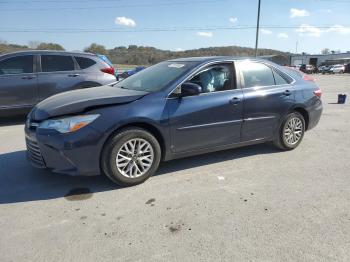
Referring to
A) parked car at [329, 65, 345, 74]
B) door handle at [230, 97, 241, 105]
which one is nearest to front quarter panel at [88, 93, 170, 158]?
door handle at [230, 97, 241, 105]

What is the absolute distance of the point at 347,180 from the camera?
4.27 meters

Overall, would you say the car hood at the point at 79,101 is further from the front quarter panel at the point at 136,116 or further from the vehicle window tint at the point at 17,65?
the vehicle window tint at the point at 17,65

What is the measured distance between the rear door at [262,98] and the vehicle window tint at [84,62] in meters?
Answer: 4.68

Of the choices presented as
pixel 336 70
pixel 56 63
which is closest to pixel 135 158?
pixel 56 63

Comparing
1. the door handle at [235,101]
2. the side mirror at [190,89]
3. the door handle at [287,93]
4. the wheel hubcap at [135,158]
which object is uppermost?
the side mirror at [190,89]

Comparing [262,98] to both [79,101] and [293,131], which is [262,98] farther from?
[79,101]

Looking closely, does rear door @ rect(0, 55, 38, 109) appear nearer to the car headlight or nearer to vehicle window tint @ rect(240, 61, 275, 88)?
the car headlight

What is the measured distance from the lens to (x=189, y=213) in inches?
133

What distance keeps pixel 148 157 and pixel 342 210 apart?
2.24 m

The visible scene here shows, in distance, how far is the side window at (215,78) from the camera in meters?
4.57

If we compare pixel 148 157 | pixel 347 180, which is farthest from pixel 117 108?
pixel 347 180

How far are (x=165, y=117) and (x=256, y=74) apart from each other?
6.04 feet

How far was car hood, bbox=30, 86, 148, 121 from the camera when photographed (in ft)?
12.6

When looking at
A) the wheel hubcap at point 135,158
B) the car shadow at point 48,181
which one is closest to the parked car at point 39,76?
the car shadow at point 48,181
